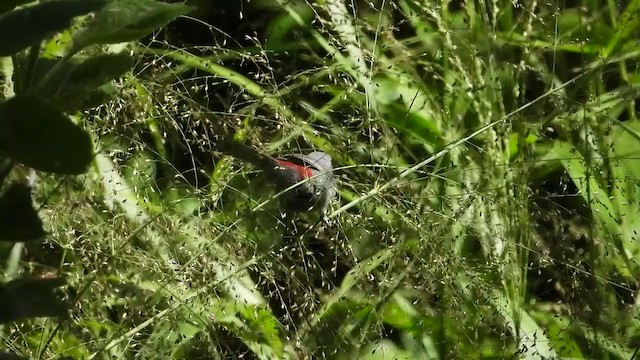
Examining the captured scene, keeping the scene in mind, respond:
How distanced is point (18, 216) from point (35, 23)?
0.22ft

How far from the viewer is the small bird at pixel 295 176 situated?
1260mm

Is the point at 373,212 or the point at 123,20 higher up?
the point at 123,20

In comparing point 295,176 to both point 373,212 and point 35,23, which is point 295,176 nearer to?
point 373,212

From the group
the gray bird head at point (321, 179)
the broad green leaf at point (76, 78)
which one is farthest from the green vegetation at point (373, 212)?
the broad green leaf at point (76, 78)

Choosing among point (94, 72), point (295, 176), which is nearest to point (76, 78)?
point (94, 72)

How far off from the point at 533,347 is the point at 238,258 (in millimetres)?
460

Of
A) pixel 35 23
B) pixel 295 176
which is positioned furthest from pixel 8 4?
pixel 295 176

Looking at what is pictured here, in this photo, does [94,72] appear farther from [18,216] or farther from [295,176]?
[295,176]

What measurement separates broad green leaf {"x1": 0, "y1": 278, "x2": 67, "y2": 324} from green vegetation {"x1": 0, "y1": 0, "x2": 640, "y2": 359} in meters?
0.76

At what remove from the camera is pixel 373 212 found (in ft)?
4.35

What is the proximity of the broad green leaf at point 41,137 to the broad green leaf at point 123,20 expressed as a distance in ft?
0.16

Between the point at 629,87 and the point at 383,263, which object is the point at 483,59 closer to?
the point at 629,87

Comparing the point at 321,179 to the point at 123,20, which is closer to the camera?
the point at 123,20

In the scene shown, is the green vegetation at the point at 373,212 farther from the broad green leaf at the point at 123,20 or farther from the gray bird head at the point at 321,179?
the broad green leaf at the point at 123,20
